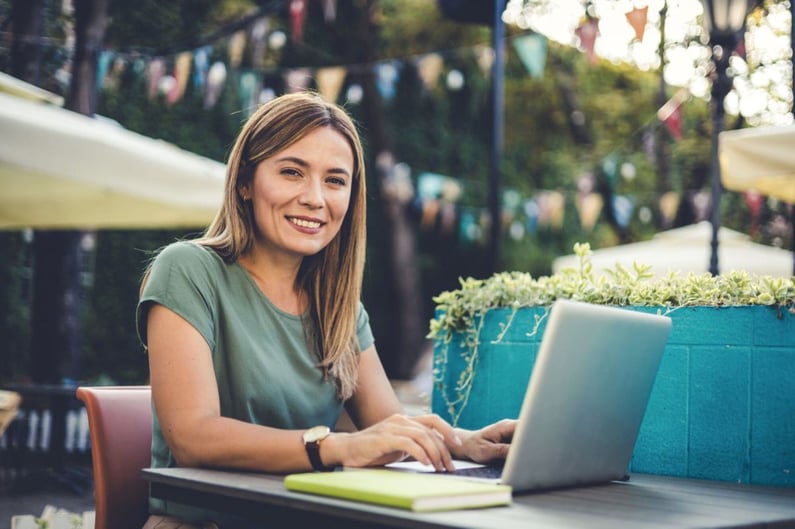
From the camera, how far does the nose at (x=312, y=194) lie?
2271 millimetres

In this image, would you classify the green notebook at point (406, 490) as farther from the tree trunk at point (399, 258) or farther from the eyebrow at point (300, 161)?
the tree trunk at point (399, 258)

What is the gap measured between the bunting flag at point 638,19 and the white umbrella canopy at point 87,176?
305 centimetres

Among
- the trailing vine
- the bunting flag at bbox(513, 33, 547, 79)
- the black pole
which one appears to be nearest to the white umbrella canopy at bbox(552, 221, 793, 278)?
the bunting flag at bbox(513, 33, 547, 79)

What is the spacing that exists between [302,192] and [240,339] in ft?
1.22

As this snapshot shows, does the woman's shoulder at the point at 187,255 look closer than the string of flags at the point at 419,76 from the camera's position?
Yes

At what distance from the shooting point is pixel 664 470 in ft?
8.00

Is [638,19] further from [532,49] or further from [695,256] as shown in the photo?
[695,256]

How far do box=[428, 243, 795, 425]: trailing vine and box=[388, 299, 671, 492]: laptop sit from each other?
0.57m

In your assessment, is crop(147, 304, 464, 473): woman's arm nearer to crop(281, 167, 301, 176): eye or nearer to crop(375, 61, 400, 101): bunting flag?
crop(281, 167, 301, 176): eye

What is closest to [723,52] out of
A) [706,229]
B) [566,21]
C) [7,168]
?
[7,168]

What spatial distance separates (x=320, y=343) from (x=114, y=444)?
0.53 meters

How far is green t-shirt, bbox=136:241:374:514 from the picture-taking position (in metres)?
2.08

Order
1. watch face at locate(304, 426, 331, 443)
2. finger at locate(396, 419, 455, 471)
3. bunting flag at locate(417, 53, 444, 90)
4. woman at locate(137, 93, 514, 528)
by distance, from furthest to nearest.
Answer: bunting flag at locate(417, 53, 444, 90), woman at locate(137, 93, 514, 528), watch face at locate(304, 426, 331, 443), finger at locate(396, 419, 455, 471)

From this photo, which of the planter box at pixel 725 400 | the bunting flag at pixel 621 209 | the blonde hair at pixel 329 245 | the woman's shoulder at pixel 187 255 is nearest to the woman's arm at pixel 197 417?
the woman's shoulder at pixel 187 255
